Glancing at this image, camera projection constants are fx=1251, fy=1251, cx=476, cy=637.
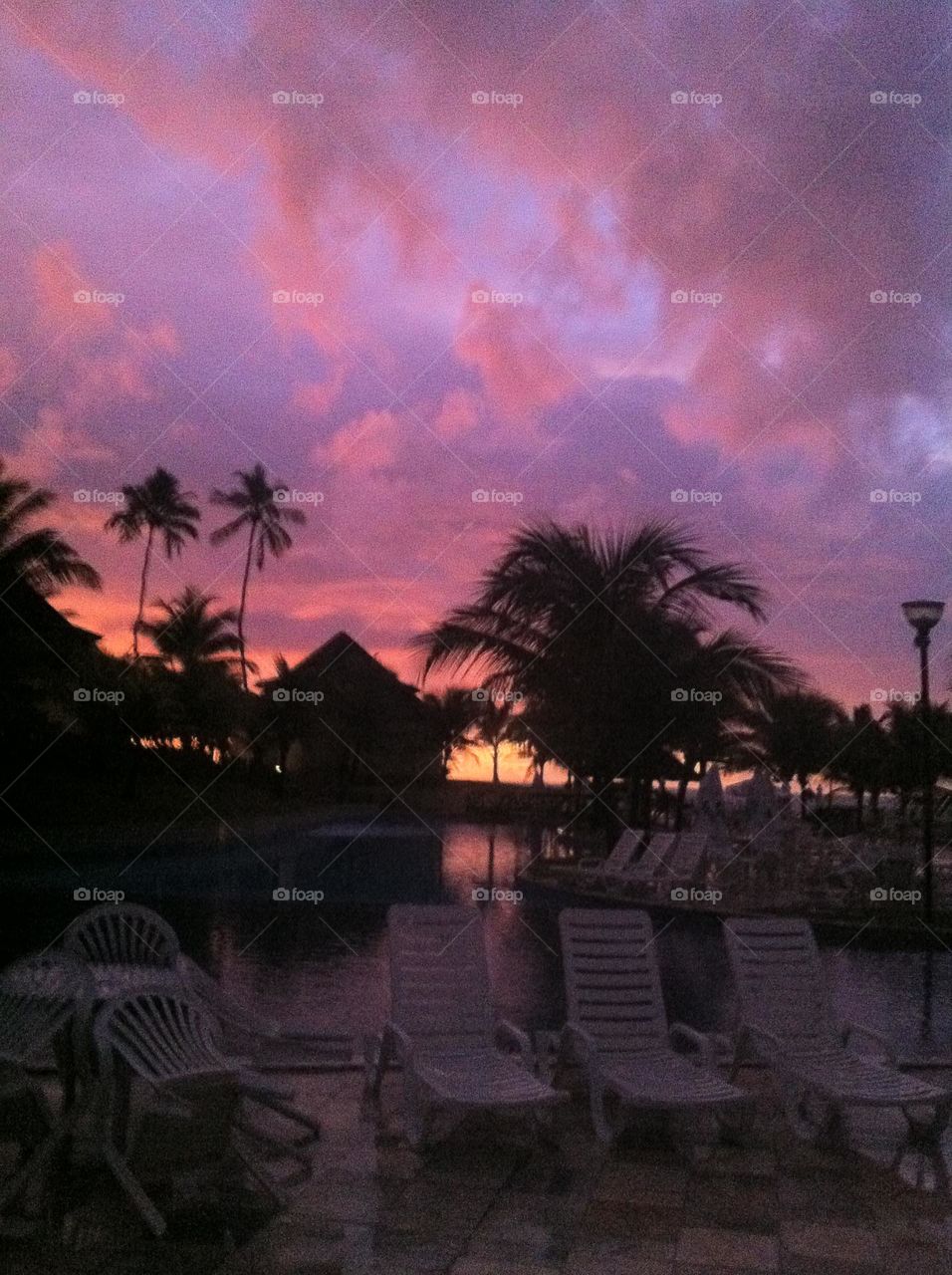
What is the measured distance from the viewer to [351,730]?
7543 mm

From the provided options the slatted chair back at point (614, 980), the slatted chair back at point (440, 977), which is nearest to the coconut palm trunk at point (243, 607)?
the slatted chair back at point (440, 977)

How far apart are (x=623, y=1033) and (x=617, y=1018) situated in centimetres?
7

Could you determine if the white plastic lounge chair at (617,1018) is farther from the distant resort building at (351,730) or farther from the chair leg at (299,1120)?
the distant resort building at (351,730)

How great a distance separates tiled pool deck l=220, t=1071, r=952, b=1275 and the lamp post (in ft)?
11.6

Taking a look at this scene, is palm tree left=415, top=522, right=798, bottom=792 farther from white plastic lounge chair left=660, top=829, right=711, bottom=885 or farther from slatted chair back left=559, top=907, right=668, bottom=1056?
slatted chair back left=559, top=907, right=668, bottom=1056

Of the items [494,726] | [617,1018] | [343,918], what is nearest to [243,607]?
[494,726]

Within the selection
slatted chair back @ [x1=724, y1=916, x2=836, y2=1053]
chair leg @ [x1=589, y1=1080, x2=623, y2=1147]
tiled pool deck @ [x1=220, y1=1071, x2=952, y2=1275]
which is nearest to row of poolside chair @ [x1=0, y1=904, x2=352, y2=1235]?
tiled pool deck @ [x1=220, y1=1071, x2=952, y2=1275]

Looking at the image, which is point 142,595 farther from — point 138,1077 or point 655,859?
point 138,1077

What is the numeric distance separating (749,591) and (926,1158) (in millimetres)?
3906

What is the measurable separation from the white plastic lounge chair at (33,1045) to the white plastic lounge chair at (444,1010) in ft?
3.96

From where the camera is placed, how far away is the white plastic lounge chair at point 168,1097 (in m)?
3.54

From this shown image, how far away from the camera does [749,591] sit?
304 inches

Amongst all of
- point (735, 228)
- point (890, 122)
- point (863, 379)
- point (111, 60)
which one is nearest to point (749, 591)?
point (863, 379)

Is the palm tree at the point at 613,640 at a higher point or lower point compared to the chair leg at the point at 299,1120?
higher
